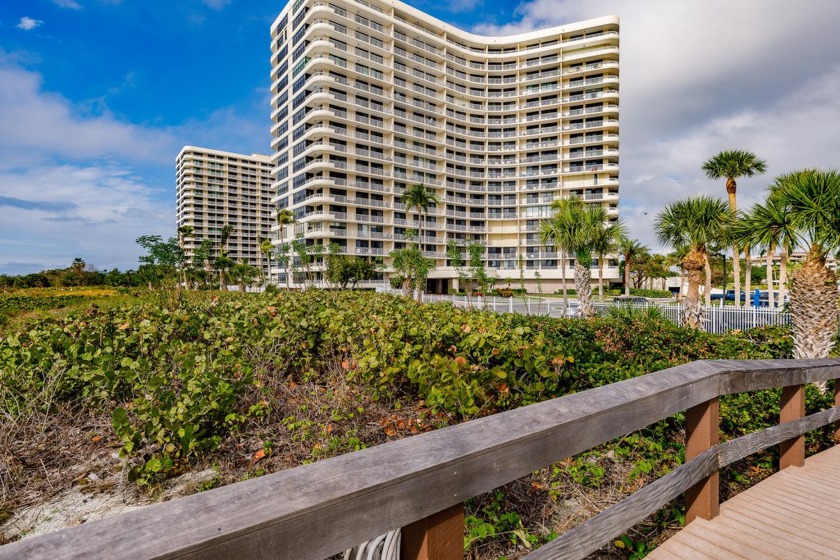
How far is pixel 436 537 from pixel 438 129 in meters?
68.8

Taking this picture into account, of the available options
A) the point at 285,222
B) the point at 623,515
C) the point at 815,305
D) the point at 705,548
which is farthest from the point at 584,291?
the point at 285,222

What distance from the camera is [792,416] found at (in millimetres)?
3385

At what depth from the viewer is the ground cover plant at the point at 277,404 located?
3236mm

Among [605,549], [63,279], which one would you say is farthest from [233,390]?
[63,279]

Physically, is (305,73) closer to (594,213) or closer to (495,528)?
(594,213)

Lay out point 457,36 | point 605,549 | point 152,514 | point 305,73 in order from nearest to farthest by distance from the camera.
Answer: point 152,514
point 605,549
point 305,73
point 457,36

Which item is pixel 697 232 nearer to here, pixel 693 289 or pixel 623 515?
pixel 693 289

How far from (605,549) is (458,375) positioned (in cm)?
152

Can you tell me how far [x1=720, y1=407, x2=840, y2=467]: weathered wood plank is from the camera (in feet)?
8.70

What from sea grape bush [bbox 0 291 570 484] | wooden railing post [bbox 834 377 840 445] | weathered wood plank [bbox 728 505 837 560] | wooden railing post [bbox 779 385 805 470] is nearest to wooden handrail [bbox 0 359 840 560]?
weathered wood plank [bbox 728 505 837 560]

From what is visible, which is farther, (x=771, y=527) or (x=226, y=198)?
(x=226, y=198)

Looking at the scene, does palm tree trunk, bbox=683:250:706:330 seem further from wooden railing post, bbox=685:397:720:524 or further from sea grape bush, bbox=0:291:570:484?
wooden railing post, bbox=685:397:720:524

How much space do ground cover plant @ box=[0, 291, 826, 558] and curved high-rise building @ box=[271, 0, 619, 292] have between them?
5029cm

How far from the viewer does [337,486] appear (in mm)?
1070
